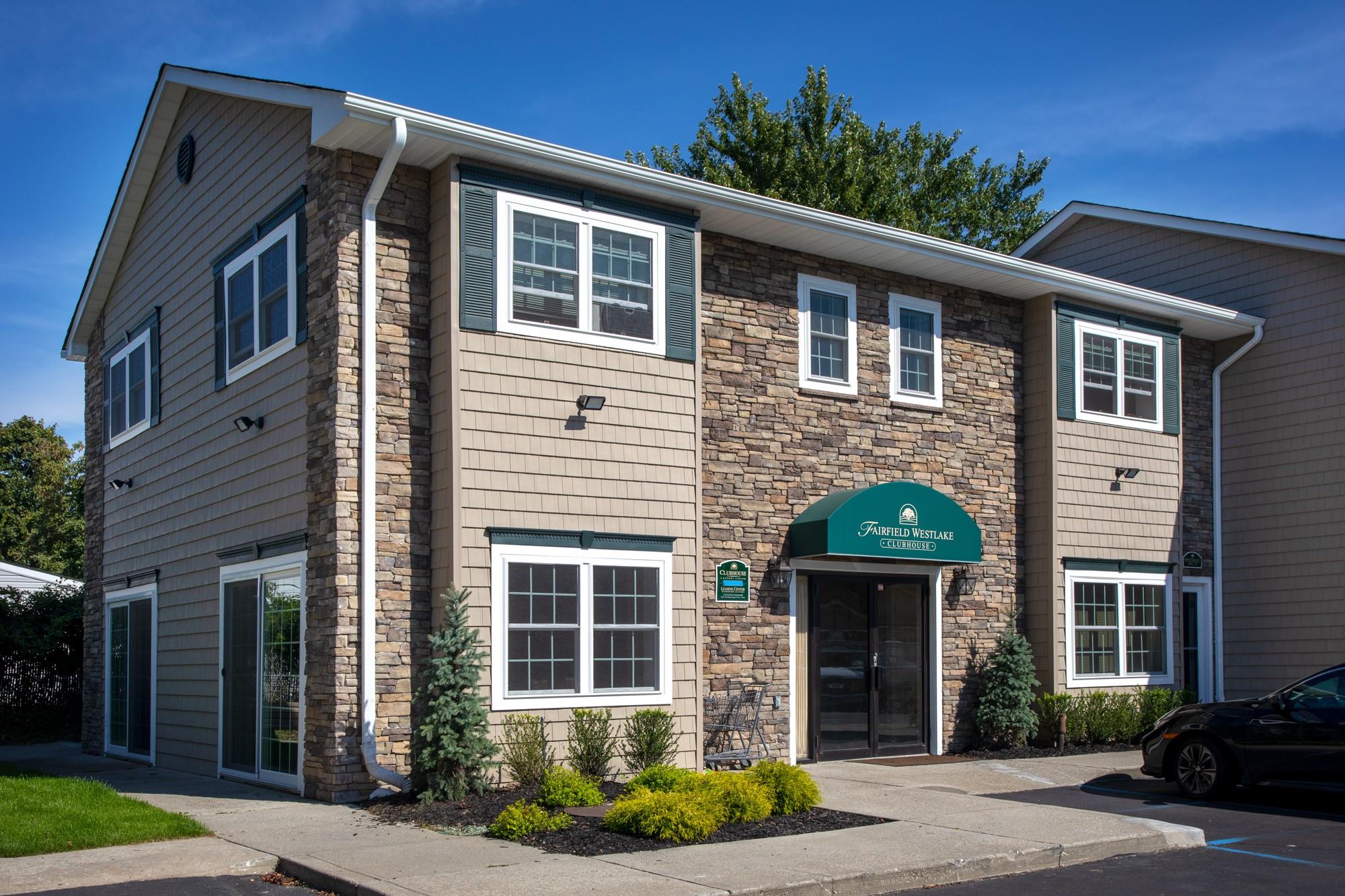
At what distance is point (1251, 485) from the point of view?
19203 millimetres

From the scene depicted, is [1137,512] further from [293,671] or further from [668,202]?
[293,671]

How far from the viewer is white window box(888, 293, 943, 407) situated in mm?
16172

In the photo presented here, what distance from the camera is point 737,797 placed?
10.3m

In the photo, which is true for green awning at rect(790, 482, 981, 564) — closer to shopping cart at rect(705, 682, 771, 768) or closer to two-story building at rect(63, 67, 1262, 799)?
two-story building at rect(63, 67, 1262, 799)

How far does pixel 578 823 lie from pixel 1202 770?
21.3ft

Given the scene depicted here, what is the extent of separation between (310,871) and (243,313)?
757 centimetres

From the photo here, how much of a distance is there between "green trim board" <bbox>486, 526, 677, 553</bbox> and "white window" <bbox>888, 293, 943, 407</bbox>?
4.59 metres

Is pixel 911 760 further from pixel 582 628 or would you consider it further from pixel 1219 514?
pixel 1219 514

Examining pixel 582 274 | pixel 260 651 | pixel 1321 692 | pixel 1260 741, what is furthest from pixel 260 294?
pixel 1321 692

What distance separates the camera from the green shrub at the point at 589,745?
1220 centimetres

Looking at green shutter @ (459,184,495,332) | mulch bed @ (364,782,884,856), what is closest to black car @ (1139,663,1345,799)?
mulch bed @ (364,782,884,856)

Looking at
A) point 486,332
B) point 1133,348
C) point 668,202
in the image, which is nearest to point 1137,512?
point 1133,348

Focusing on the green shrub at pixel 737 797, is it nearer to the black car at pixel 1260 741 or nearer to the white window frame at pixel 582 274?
the white window frame at pixel 582 274

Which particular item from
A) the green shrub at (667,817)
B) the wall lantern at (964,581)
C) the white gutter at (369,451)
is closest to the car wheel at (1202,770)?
the wall lantern at (964,581)
